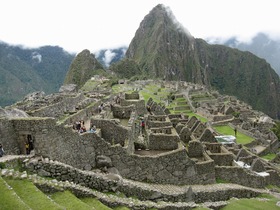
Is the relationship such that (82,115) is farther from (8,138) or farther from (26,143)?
(8,138)

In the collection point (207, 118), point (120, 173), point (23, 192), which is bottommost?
point (207, 118)

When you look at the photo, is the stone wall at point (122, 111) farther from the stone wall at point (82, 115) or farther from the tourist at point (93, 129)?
the tourist at point (93, 129)

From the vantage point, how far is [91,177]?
14969 mm

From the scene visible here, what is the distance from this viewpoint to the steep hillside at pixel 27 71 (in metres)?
59.7

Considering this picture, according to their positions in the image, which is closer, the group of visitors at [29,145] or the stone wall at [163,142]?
the group of visitors at [29,145]

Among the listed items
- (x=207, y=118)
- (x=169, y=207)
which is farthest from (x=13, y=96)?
(x=169, y=207)

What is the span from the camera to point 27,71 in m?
73.8

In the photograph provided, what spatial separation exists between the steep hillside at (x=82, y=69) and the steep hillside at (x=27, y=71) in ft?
226

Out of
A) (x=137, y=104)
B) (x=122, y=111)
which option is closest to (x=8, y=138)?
(x=122, y=111)

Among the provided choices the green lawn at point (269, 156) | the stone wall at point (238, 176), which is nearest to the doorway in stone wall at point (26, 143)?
the stone wall at point (238, 176)

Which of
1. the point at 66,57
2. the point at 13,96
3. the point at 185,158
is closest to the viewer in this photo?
the point at 185,158

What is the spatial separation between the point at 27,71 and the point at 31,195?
67.6m

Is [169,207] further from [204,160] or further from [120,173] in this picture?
[204,160]

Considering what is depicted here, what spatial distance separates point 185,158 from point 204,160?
300 cm
